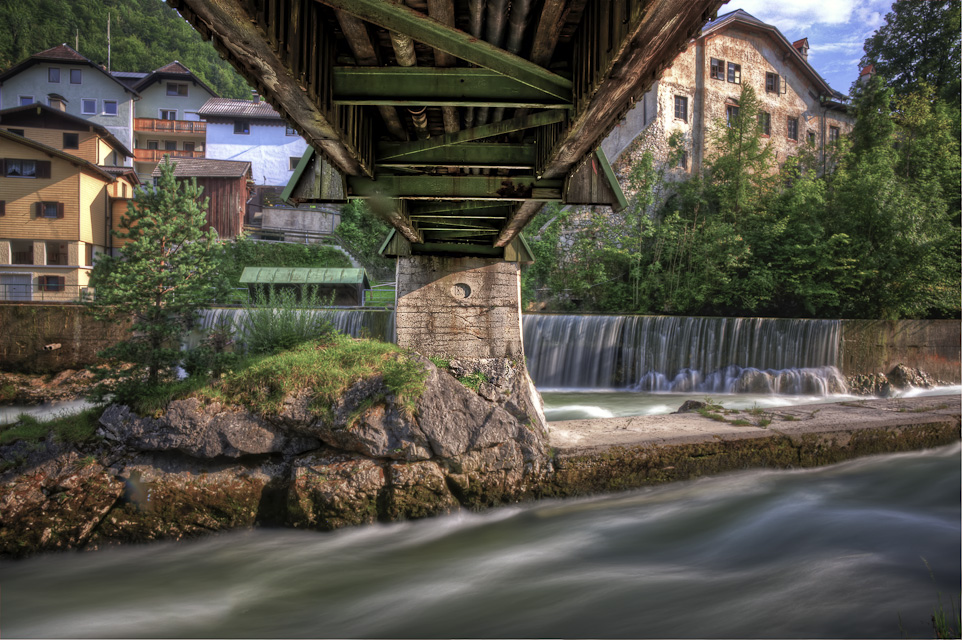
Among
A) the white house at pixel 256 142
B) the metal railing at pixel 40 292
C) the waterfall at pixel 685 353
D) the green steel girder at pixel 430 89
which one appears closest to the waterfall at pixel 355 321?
the waterfall at pixel 685 353

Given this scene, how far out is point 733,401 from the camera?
1603 cm

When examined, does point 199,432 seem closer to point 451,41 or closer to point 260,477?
point 260,477

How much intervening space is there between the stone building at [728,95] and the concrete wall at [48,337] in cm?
2425

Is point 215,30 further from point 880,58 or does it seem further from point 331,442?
point 880,58

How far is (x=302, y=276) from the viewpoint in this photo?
26.2m

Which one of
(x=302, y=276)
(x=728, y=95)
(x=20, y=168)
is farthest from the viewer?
(x=728, y=95)

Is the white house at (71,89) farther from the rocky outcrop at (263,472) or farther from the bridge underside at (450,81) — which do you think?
the bridge underside at (450,81)

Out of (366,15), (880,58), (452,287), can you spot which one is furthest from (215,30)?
(880,58)

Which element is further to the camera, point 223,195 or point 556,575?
point 223,195

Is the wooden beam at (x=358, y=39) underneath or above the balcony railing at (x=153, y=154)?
underneath

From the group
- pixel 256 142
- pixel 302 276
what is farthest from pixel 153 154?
pixel 302 276

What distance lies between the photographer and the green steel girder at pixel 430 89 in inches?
158

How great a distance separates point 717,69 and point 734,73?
4.49 ft

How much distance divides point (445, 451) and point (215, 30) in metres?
6.36
